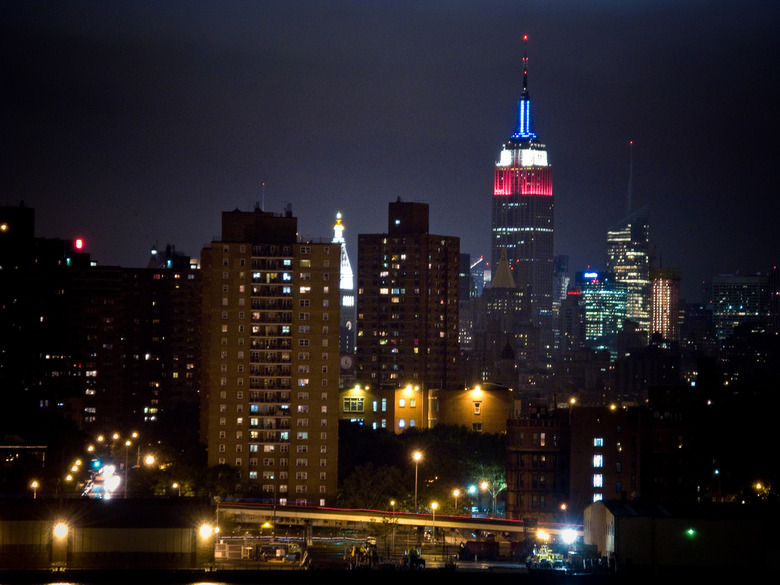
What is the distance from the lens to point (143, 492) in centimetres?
8538

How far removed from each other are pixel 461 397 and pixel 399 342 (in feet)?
91.3

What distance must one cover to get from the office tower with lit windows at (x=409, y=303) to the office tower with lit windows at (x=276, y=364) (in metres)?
60.6

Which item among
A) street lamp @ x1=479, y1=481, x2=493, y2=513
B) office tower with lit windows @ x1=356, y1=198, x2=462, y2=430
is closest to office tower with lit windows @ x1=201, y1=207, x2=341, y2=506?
street lamp @ x1=479, y1=481, x2=493, y2=513

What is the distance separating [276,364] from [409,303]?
6361cm

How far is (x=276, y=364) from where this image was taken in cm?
9075

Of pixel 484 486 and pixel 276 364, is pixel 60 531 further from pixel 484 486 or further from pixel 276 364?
pixel 484 486

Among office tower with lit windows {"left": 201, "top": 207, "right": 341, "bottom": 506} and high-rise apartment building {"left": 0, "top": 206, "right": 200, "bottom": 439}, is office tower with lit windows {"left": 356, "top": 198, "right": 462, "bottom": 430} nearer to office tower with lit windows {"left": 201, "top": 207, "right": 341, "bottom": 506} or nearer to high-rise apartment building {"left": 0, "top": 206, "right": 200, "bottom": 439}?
high-rise apartment building {"left": 0, "top": 206, "right": 200, "bottom": 439}

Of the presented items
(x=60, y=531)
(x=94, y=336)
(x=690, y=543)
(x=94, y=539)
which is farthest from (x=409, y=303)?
(x=60, y=531)

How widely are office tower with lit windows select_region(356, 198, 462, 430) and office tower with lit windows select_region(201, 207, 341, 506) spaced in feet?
199

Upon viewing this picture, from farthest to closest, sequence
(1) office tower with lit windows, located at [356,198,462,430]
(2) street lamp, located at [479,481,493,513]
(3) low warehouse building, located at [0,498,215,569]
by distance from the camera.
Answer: (1) office tower with lit windows, located at [356,198,462,430] < (2) street lamp, located at [479,481,493,513] < (3) low warehouse building, located at [0,498,215,569]

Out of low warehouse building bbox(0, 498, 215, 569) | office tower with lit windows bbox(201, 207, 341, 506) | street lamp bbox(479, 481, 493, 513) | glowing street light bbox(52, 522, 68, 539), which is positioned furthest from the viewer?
street lamp bbox(479, 481, 493, 513)

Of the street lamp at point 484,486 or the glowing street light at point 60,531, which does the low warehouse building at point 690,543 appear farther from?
the street lamp at point 484,486

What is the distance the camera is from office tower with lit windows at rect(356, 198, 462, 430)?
152 meters

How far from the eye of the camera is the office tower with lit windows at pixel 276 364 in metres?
89.4
